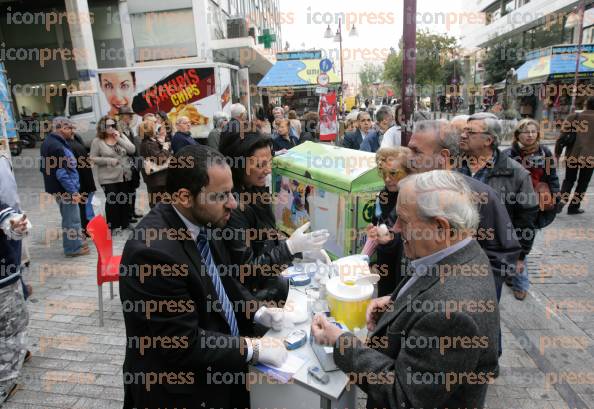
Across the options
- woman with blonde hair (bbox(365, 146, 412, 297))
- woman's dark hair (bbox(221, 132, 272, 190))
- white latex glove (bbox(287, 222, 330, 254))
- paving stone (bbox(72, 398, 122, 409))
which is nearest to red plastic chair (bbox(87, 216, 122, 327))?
paving stone (bbox(72, 398, 122, 409))

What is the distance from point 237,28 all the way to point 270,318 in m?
23.1

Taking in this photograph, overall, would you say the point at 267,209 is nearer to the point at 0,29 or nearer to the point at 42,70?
the point at 42,70

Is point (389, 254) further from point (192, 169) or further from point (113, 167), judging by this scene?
point (113, 167)

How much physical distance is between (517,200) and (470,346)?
2.39 meters

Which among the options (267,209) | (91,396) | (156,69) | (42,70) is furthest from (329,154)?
(42,70)

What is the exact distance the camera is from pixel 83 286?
493cm

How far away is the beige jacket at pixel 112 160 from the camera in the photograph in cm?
643

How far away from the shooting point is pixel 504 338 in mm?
3748

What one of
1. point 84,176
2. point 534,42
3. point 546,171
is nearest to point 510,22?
point 534,42

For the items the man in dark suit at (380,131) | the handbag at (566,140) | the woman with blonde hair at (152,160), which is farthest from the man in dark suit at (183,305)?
the handbag at (566,140)

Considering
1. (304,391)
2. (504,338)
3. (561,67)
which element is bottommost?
(504,338)

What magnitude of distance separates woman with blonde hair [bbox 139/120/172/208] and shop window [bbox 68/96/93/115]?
991 cm

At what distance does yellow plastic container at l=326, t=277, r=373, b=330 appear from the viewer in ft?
7.31

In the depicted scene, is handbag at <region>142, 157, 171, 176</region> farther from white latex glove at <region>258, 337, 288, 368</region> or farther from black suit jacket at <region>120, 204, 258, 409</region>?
white latex glove at <region>258, 337, 288, 368</region>
